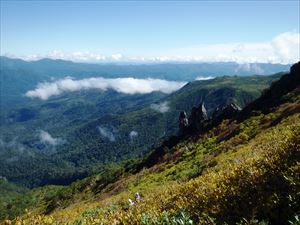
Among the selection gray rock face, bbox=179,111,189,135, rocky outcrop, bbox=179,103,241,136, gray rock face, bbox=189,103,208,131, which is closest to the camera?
rocky outcrop, bbox=179,103,241,136

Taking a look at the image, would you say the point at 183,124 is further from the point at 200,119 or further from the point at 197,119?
the point at 200,119

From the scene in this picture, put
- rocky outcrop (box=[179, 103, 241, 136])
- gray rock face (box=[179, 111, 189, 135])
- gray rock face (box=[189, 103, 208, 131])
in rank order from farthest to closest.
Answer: gray rock face (box=[179, 111, 189, 135])
gray rock face (box=[189, 103, 208, 131])
rocky outcrop (box=[179, 103, 241, 136])

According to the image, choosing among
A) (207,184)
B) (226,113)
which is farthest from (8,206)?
(207,184)

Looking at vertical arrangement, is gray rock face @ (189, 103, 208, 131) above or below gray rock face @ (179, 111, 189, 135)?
above

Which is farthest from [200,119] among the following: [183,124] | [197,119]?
[183,124]

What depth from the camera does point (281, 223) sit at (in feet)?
21.9

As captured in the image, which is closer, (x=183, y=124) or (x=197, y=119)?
(x=197, y=119)

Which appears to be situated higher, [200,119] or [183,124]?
[200,119]

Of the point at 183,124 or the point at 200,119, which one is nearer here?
the point at 200,119

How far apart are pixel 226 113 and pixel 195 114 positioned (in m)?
15.4

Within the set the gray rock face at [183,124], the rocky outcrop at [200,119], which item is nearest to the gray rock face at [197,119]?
the rocky outcrop at [200,119]

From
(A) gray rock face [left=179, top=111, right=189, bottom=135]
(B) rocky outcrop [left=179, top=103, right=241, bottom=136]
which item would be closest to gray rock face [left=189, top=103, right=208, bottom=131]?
(B) rocky outcrop [left=179, top=103, right=241, bottom=136]

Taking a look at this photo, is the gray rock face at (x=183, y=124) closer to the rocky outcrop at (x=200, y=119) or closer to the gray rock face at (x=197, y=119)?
the rocky outcrop at (x=200, y=119)

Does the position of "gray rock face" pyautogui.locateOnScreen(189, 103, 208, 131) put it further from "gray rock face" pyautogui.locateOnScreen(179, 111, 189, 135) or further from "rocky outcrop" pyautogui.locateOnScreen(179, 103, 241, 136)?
"gray rock face" pyautogui.locateOnScreen(179, 111, 189, 135)
